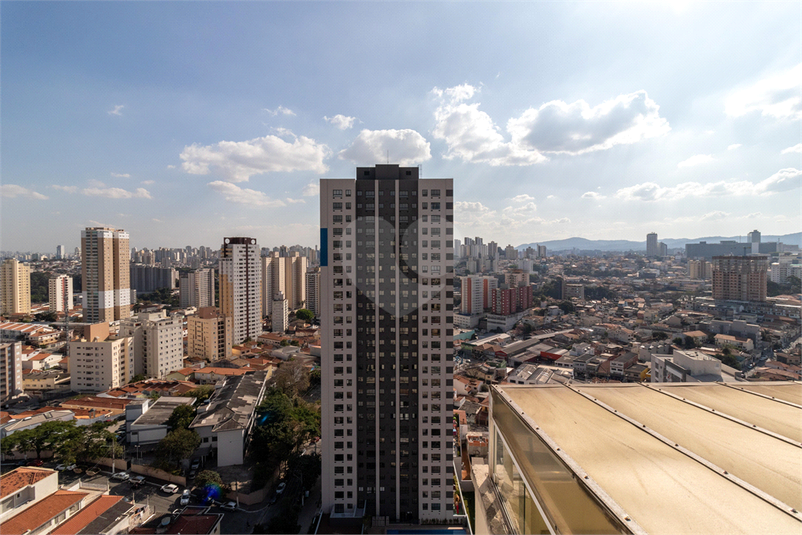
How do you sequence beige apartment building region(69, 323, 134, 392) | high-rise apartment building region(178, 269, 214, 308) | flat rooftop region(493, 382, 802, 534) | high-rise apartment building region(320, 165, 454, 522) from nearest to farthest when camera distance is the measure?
flat rooftop region(493, 382, 802, 534) → high-rise apartment building region(320, 165, 454, 522) → beige apartment building region(69, 323, 134, 392) → high-rise apartment building region(178, 269, 214, 308)

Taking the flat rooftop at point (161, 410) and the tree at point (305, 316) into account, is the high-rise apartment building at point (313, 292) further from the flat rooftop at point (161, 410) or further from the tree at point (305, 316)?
the flat rooftop at point (161, 410)

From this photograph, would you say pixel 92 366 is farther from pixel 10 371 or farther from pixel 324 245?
pixel 324 245

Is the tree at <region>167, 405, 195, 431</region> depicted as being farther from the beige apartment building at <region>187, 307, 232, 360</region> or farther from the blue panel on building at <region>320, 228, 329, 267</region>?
the beige apartment building at <region>187, 307, 232, 360</region>

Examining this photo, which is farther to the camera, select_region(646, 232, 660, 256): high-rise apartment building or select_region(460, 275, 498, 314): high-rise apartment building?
select_region(646, 232, 660, 256): high-rise apartment building

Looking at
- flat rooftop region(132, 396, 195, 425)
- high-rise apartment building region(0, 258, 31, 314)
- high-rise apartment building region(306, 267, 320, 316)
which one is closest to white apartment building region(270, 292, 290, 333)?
high-rise apartment building region(306, 267, 320, 316)

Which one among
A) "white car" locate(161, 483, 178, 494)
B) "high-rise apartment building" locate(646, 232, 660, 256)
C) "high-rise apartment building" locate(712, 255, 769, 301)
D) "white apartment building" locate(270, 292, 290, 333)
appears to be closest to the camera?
"white car" locate(161, 483, 178, 494)

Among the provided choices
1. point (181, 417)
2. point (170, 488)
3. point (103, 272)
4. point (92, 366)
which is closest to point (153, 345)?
point (92, 366)

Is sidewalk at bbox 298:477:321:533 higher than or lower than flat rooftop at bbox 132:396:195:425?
lower

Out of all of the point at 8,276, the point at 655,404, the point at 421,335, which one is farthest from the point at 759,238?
the point at 8,276

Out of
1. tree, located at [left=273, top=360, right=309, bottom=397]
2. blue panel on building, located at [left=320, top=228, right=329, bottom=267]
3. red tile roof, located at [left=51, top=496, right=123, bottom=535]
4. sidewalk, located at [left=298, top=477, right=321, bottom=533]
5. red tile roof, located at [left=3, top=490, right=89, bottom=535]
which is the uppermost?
blue panel on building, located at [left=320, top=228, right=329, bottom=267]
